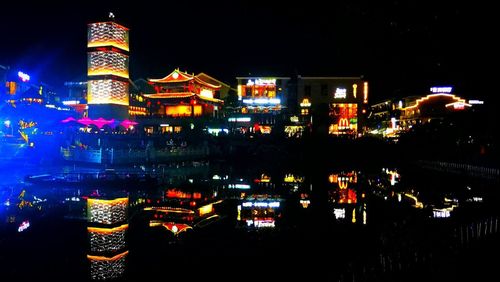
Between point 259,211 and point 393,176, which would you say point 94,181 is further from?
point 393,176

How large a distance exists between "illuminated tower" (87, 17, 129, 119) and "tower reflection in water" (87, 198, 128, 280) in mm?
29201

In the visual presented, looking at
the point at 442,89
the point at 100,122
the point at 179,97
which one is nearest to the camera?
the point at 100,122

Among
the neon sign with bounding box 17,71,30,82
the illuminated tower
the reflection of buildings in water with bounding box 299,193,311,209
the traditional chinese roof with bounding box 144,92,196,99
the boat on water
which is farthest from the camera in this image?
the traditional chinese roof with bounding box 144,92,196,99

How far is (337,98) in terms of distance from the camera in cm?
5409

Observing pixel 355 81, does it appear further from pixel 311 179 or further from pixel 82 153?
pixel 82 153

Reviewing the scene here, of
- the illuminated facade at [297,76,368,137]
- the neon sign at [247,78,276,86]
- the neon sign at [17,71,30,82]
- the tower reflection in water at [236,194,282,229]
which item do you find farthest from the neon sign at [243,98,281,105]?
the tower reflection in water at [236,194,282,229]

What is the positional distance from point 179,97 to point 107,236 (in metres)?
43.2

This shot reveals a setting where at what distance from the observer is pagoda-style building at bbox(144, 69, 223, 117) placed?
5562cm

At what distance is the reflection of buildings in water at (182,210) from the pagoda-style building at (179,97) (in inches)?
1295

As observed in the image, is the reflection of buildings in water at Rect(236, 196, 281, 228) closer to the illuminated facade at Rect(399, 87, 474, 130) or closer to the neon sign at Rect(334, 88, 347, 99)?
the neon sign at Rect(334, 88, 347, 99)

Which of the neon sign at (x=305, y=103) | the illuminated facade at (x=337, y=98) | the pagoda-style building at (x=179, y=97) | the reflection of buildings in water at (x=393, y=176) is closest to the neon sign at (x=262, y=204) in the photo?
the reflection of buildings in water at (x=393, y=176)

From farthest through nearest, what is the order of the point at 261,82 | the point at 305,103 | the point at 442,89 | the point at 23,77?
1. the point at 261,82
2. the point at 442,89
3. the point at 305,103
4. the point at 23,77

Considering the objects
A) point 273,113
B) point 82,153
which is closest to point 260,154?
point 273,113

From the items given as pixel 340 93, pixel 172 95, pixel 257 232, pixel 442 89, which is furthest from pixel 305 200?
pixel 442 89
